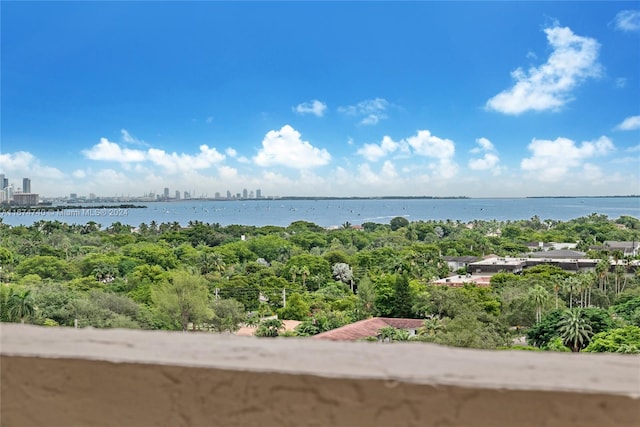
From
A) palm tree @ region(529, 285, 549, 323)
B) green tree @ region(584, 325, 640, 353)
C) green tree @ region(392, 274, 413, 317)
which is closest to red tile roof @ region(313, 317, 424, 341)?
green tree @ region(392, 274, 413, 317)

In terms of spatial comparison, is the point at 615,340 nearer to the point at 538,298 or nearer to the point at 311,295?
the point at 538,298

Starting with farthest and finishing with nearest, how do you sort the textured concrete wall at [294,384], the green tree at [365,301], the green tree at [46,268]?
1. the green tree at [46,268]
2. the green tree at [365,301]
3. the textured concrete wall at [294,384]

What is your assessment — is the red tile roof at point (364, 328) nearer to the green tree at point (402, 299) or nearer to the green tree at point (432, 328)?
the green tree at point (432, 328)

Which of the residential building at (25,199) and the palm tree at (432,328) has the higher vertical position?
the residential building at (25,199)

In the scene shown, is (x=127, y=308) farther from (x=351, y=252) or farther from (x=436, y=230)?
(x=436, y=230)

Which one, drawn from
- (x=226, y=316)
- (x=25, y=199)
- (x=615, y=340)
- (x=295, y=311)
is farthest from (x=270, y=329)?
(x=25, y=199)

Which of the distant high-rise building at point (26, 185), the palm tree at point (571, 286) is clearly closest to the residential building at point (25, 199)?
the distant high-rise building at point (26, 185)

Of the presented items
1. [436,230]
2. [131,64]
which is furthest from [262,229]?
[131,64]
